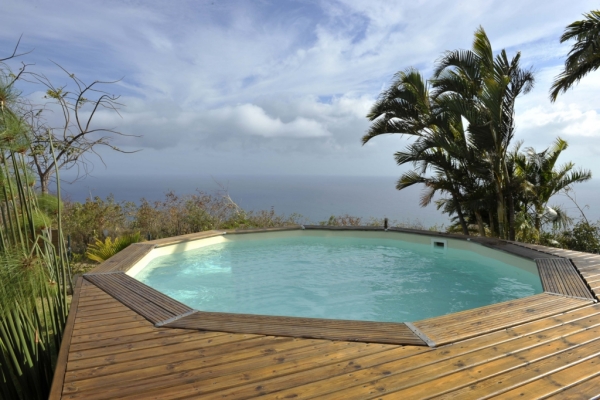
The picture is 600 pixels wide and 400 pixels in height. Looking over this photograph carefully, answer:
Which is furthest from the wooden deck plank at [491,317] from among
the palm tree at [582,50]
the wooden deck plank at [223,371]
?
the palm tree at [582,50]

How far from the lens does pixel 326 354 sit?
7.18 ft

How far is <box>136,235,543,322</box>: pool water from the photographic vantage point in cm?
445

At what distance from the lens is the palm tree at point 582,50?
5574 mm

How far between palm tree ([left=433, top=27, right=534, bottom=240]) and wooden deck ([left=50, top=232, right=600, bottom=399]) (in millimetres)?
3936

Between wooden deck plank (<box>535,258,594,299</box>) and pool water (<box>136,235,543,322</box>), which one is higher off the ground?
wooden deck plank (<box>535,258,594,299</box>)

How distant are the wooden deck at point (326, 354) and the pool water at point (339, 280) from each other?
1547 mm

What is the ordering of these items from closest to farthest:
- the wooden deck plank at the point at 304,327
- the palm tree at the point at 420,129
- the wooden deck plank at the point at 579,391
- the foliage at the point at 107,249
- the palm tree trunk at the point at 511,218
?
the wooden deck plank at the point at 579,391, the wooden deck plank at the point at 304,327, the foliage at the point at 107,249, the palm tree trunk at the point at 511,218, the palm tree at the point at 420,129

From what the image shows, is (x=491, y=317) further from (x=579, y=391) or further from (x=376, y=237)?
(x=376, y=237)

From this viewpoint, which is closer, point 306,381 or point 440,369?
point 306,381

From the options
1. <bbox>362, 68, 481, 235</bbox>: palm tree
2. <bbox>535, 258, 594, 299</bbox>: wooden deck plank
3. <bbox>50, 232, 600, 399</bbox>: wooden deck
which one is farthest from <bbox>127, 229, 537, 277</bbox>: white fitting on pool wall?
<bbox>50, 232, 600, 399</bbox>: wooden deck

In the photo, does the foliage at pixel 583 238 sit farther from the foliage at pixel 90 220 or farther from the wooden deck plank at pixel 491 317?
the foliage at pixel 90 220

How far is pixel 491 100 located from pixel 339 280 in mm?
4142

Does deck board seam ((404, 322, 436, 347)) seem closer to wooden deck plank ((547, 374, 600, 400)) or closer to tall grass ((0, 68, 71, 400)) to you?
wooden deck plank ((547, 374, 600, 400))

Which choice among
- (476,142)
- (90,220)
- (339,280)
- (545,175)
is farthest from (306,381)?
(545,175)
